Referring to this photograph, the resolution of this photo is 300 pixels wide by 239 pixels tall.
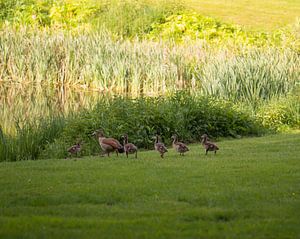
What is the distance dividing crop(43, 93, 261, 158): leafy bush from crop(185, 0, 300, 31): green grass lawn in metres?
22.6

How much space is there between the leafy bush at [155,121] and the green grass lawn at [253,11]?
22.6 meters

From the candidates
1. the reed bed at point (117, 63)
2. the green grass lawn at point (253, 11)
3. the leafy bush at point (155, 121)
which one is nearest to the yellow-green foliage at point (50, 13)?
the reed bed at point (117, 63)

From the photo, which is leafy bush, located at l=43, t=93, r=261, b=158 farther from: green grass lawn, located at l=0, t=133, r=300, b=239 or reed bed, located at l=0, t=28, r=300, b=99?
green grass lawn, located at l=0, t=133, r=300, b=239

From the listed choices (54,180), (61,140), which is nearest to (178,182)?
(54,180)

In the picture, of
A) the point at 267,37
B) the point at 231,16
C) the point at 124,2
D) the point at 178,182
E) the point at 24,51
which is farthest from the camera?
the point at 231,16

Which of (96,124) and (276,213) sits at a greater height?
(276,213)

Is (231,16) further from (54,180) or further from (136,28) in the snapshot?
(54,180)

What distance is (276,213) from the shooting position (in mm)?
9250

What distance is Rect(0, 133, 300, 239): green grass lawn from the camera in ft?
27.8

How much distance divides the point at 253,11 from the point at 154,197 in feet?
124

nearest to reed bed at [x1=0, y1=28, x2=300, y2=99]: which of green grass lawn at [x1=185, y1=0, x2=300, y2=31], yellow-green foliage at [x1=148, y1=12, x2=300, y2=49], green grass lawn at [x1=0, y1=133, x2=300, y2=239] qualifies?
yellow-green foliage at [x1=148, y1=12, x2=300, y2=49]

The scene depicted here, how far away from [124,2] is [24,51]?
11271 mm

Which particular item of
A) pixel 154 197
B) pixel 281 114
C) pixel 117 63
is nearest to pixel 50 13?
pixel 117 63

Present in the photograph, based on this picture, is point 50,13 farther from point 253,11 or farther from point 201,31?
point 253,11
